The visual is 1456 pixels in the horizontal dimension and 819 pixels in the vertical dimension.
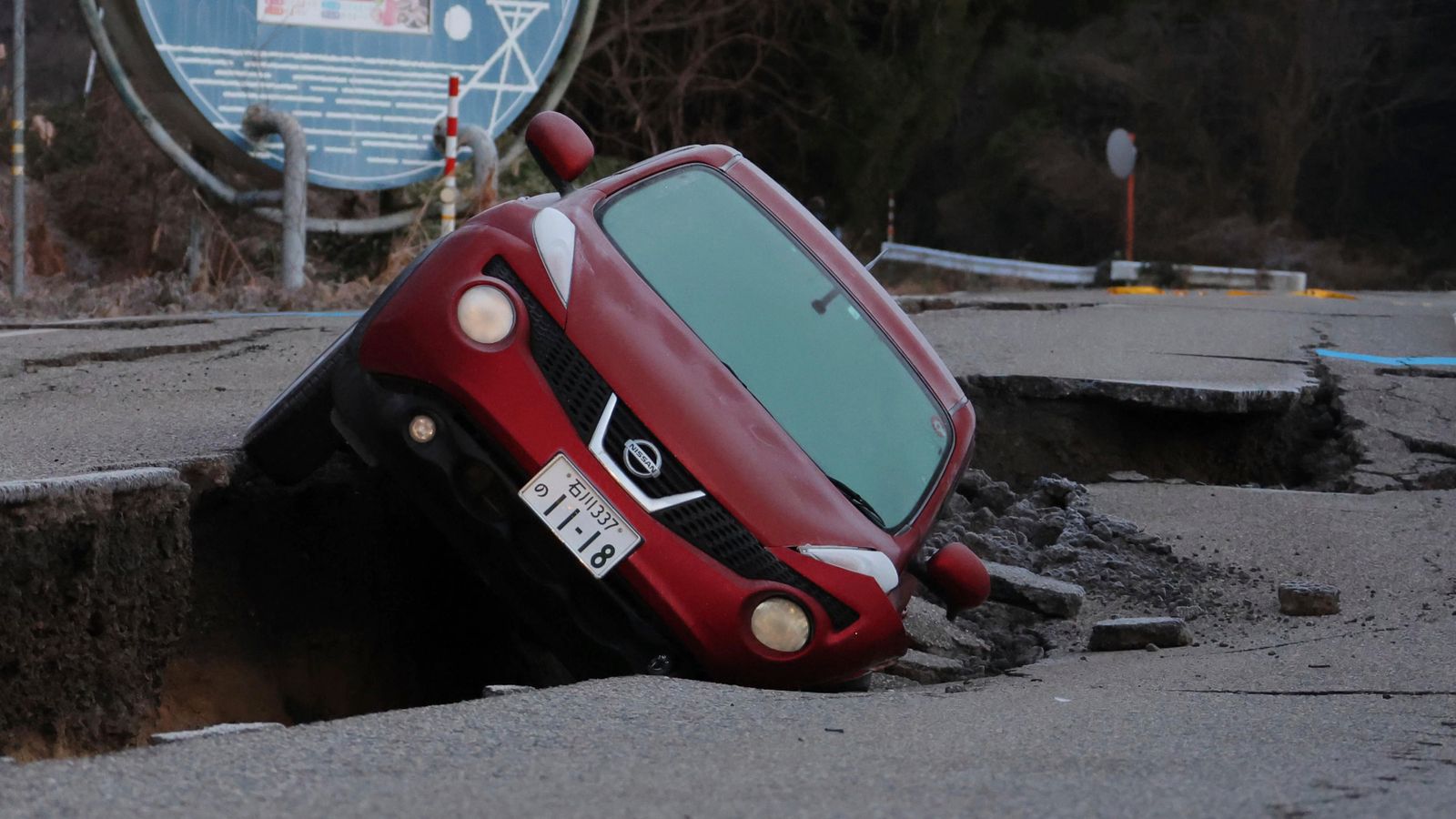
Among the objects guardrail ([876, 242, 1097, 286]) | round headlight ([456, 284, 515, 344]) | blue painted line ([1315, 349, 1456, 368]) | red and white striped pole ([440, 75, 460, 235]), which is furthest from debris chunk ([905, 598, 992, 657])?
guardrail ([876, 242, 1097, 286])

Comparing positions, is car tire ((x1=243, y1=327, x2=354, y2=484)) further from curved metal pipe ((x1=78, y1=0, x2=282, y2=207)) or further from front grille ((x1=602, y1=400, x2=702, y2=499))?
curved metal pipe ((x1=78, y1=0, x2=282, y2=207))

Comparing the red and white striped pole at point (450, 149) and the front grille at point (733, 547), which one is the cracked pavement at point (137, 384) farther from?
the red and white striped pole at point (450, 149)

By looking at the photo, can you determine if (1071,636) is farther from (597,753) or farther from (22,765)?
(22,765)

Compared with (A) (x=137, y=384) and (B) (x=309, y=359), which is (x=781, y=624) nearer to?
(A) (x=137, y=384)

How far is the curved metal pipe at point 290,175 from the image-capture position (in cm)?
1223

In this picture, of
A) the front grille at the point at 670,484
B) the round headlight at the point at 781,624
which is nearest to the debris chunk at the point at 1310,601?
the front grille at the point at 670,484

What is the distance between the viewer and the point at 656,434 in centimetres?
431

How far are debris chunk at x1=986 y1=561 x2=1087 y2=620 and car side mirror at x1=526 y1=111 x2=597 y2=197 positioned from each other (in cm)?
193

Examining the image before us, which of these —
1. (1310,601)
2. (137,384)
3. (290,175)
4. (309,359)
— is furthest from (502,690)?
(290,175)

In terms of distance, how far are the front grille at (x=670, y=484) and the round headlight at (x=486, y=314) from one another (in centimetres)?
8

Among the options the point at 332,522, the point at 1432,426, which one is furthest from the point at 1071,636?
the point at 1432,426

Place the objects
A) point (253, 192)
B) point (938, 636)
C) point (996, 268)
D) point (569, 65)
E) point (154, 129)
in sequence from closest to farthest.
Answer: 1. point (938, 636)
2. point (154, 129)
3. point (253, 192)
4. point (569, 65)
5. point (996, 268)

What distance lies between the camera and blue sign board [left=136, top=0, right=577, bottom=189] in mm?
12102

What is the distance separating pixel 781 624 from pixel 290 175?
9056mm
